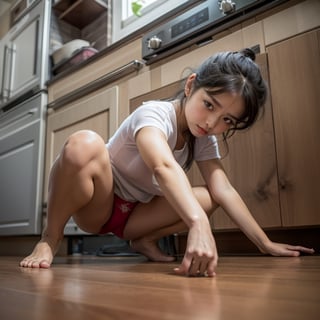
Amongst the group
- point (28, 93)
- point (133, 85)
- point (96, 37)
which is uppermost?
point (96, 37)

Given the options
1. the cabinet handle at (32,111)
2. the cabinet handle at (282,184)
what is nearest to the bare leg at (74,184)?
the cabinet handle at (282,184)

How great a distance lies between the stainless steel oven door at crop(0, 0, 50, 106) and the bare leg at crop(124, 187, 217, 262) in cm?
130

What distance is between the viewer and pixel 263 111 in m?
1.07

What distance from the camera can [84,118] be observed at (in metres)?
1.79

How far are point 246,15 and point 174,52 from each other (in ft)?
1.05

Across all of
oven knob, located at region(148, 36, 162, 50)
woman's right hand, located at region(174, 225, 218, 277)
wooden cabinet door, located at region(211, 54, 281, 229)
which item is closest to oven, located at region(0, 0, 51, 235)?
oven knob, located at region(148, 36, 162, 50)

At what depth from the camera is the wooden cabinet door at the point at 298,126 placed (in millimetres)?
1042

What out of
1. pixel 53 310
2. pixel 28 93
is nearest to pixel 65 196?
pixel 53 310

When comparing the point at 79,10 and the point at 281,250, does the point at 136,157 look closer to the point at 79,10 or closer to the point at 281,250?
the point at 281,250

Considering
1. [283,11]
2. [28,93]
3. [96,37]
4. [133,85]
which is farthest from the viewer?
[96,37]

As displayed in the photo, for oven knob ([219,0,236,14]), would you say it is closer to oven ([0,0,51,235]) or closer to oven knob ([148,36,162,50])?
oven knob ([148,36,162,50])

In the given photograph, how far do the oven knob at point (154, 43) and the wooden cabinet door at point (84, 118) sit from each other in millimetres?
266

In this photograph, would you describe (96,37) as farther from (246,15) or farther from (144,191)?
(144,191)

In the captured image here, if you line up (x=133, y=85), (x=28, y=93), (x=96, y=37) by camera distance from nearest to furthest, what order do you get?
(x=133, y=85) → (x=28, y=93) → (x=96, y=37)
